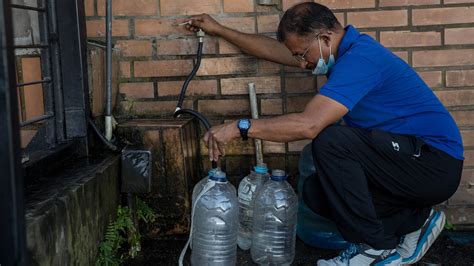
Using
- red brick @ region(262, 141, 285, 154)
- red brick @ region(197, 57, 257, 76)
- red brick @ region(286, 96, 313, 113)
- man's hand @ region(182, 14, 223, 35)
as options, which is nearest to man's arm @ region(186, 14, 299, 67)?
man's hand @ region(182, 14, 223, 35)

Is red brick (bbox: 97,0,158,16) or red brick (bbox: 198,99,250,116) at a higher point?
red brick (bbox: 97,0,158,16)

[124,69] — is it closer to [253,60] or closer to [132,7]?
[132,7]

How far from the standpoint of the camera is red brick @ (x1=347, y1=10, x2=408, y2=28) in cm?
289

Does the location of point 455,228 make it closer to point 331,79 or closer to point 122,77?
point 331,79

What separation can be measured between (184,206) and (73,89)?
824 millimetres

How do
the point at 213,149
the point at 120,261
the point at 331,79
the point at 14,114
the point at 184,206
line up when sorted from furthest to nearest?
the point at 184,206
the point at 120,261
the point at 213,149
the point at 331,79
the point at 14,114

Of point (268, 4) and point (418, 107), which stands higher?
point (268, 4)

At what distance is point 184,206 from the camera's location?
8.90 feet

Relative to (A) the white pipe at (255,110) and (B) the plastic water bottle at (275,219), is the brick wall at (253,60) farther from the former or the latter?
(B) the plastic water bottle at (275,219)

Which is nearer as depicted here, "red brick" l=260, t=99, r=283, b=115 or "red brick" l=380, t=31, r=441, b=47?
"red brick" l=380, t=31, r=441, b=47

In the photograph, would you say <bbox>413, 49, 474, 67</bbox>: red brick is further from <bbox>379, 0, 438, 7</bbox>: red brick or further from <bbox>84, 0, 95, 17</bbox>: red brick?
<bbox>84, 0, 95, 17</bbox>: red brick

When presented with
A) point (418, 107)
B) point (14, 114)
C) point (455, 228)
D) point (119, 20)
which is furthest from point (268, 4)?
point (14, 114)

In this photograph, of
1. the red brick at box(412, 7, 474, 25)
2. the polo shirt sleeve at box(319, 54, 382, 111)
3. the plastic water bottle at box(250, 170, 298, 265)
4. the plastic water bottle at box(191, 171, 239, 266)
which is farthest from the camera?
the red brick at box(412, 7, 474, 25)

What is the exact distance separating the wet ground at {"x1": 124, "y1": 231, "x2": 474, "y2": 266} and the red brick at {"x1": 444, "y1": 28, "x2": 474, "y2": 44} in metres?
1.09
